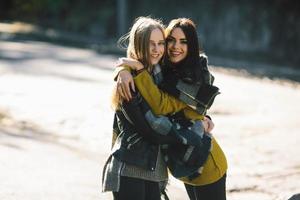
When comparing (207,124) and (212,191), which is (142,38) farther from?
(212,191)

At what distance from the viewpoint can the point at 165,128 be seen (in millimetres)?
3879

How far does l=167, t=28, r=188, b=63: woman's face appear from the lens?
4036 millimetres

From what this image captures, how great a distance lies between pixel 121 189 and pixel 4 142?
4.43 meters

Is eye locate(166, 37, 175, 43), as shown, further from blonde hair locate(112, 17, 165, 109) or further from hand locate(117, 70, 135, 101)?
hand locate(117, 70, 135, 101)

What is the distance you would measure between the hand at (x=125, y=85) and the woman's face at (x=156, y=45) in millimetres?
174

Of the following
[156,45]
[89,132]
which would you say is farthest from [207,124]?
[89,132]

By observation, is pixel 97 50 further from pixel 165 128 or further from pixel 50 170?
pixel 165 128

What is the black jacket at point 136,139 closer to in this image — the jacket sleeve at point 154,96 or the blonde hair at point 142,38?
the jacket sleeve at point 154,96

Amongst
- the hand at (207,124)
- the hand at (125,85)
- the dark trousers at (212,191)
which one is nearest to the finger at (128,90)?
the hand at (125,85)

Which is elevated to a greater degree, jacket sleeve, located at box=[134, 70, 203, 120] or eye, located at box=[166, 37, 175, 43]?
eye, located at box=[166, 37, 175, 43]

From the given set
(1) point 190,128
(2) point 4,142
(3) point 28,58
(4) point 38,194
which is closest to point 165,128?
(1) point 190,128

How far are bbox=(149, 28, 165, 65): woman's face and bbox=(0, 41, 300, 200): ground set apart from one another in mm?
2430

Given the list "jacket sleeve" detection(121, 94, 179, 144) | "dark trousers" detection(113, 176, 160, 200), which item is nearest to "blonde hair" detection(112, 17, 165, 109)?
"jacket sleeve" detection(121, 94, 179, 144)

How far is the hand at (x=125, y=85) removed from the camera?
12.6ft
